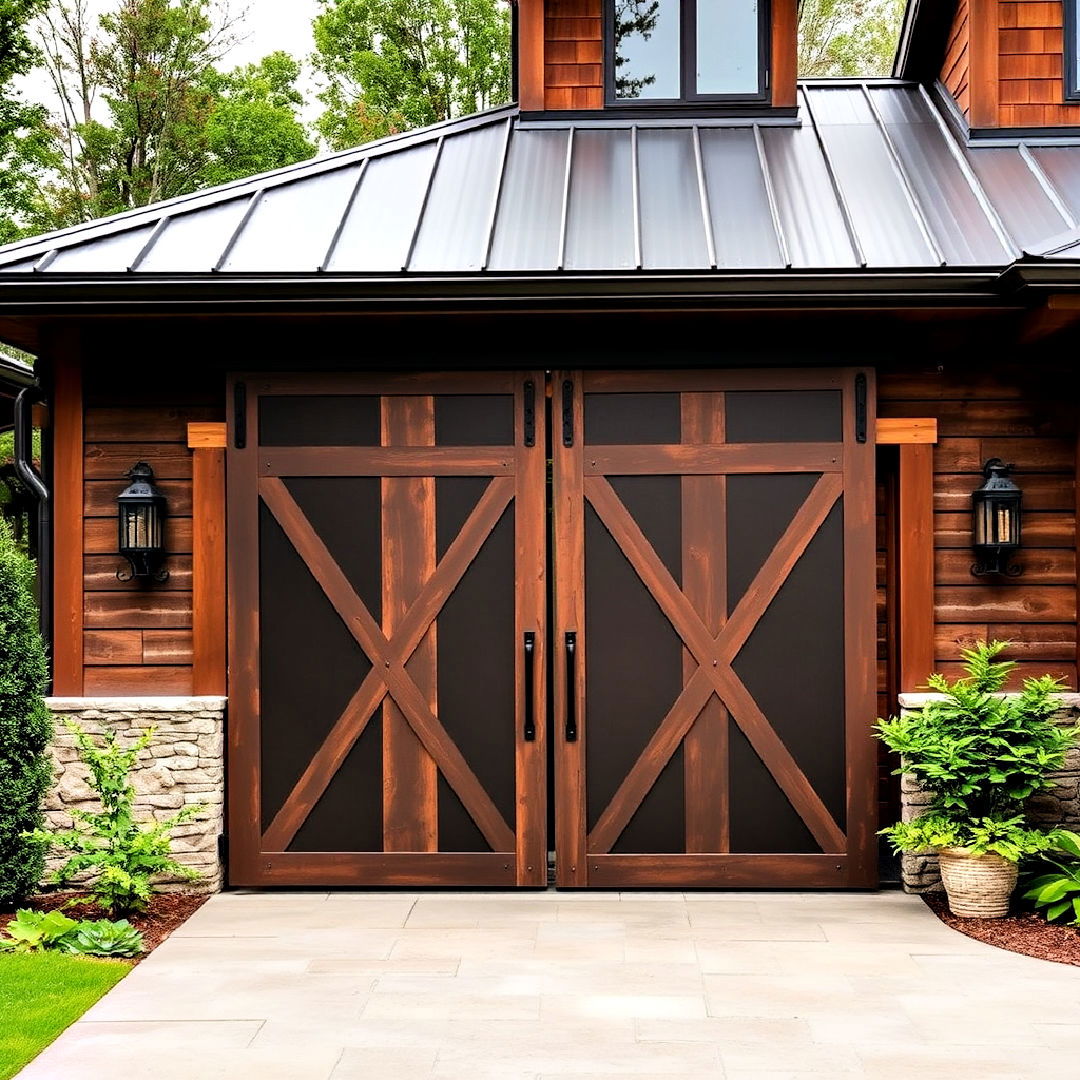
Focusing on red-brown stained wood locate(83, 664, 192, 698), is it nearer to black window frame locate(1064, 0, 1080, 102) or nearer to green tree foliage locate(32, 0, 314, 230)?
black window frame locate(1064, 0, 1080, 102)

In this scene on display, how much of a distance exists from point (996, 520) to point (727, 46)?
3679mm

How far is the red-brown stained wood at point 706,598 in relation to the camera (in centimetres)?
607

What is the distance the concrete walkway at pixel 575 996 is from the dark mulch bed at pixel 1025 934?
0.35 ft

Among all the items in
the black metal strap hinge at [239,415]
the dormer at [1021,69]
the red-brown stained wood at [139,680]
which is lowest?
the red-brown stained wood at [139,680]

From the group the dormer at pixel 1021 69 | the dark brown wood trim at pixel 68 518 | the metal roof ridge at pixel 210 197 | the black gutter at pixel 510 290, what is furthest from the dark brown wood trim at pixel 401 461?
the dormer at pixel 1021 69

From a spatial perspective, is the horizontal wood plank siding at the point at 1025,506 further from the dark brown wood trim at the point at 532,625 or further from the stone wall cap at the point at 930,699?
the dark brown wood trim at the point at 532,625

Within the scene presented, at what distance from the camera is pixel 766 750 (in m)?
6.07

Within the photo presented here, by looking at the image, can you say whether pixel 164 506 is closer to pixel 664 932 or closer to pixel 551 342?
pixel 551 342

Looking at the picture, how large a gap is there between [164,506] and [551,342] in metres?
2.09

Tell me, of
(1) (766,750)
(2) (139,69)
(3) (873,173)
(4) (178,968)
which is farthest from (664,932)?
(2) (139,69)

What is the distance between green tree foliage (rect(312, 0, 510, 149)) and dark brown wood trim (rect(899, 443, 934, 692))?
16045mm

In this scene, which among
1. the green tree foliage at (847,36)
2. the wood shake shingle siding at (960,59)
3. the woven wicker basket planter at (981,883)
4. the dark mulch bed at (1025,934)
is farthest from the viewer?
the green tree foliage at (847,36)

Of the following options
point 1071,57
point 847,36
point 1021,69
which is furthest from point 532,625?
point 847,36

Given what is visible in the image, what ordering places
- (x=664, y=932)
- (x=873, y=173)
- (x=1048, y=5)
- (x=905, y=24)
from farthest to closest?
(x=905, y=24)
(x=1048, y=5)
(x=873, y=173)
(x=664, y=932)
